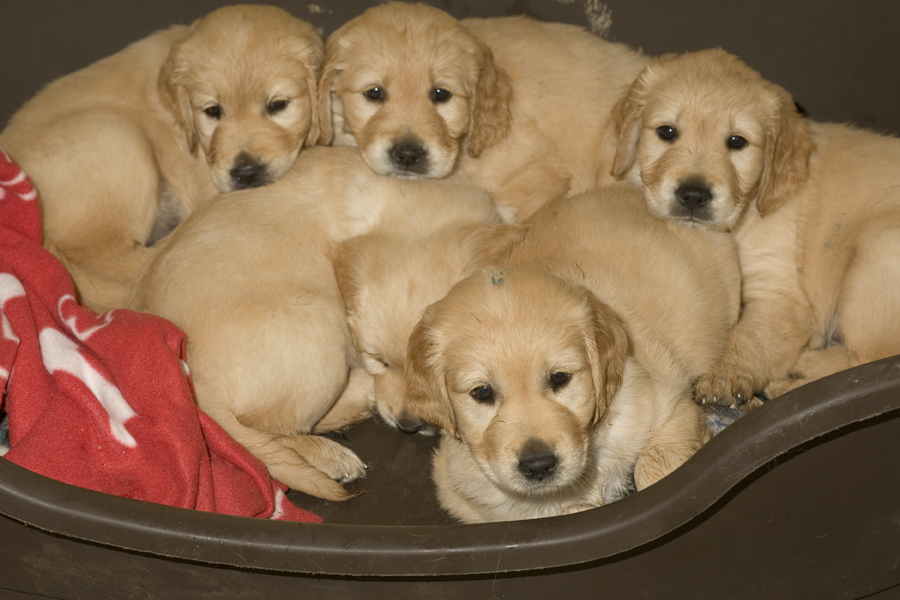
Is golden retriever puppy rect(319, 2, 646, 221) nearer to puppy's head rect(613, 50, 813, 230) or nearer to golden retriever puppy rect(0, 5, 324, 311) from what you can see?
golden retriever puppy rect(0, 5, 324, 311)

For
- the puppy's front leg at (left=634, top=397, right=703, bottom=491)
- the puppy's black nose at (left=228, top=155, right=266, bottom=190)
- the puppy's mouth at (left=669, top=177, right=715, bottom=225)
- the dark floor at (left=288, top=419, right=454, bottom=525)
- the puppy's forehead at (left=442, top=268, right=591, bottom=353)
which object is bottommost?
the dark floor at (left=288, top=419, right=454, bottom=525)

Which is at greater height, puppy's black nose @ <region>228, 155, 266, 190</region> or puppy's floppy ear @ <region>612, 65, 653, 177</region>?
puppy's floppy ear @ <region>612, 65, 653, 177</region>

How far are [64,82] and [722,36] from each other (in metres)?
3.11

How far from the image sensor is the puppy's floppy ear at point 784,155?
3.02 metres

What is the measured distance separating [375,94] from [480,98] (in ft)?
1.44

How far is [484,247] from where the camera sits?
284 centimetres

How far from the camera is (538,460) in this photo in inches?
82.5

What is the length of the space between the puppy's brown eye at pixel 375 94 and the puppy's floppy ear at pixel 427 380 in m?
1.25

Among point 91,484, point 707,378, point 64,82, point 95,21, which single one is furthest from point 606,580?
point 95,21

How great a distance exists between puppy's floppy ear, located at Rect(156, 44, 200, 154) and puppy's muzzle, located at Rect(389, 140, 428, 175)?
97cm

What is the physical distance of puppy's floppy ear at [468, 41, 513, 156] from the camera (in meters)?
3.35

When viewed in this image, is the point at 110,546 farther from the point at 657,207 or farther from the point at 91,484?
the point at 657,207

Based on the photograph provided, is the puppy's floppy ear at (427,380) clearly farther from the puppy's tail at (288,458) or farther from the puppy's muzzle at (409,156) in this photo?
the puppy's muzzle at (409,156)

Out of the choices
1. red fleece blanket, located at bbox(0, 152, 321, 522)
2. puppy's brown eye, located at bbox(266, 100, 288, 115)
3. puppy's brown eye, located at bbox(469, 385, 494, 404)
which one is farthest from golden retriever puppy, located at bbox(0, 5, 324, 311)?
puppy's brown eye, located at bbox(469, 385, 494, 404)
